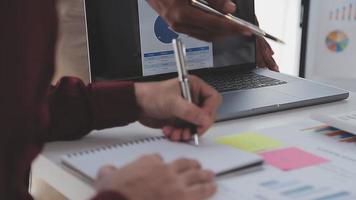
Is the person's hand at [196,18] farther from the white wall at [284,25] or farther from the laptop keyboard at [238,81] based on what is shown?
the white wall at [284,25]

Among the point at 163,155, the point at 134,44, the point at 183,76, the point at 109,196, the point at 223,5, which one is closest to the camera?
the point at 109,196

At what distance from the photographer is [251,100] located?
0.99 meters

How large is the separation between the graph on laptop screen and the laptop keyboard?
57.3 inches

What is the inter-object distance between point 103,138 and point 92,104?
0.21ft

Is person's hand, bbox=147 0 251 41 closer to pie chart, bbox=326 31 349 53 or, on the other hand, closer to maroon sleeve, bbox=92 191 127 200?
maroon sleeve, bbox=92 191 127 200

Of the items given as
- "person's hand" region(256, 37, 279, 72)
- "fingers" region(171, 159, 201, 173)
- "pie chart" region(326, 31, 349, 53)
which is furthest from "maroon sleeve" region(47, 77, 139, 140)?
"pie chart" region(326, 31, 349, 53)

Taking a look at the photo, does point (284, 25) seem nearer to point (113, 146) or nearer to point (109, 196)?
point (113, 146)

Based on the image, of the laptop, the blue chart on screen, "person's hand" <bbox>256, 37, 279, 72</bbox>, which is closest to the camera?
the laptop

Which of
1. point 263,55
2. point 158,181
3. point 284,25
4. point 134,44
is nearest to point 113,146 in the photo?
point 158,181

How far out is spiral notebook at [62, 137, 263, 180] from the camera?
2.16 feet

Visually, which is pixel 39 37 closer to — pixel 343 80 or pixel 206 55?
pixel 206 55

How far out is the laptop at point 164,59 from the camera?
40.9 inches

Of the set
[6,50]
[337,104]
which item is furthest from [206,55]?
[6,50]

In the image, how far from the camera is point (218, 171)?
0.64m
